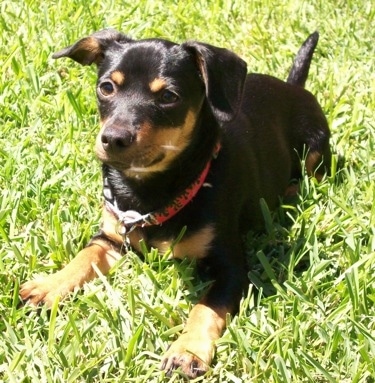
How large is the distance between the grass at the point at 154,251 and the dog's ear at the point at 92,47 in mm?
689

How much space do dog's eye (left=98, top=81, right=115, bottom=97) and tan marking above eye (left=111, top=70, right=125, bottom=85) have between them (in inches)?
1.5

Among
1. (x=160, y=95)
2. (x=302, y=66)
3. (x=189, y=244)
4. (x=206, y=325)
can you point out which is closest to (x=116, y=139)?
(x=160, y=95)

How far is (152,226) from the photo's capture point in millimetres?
3553

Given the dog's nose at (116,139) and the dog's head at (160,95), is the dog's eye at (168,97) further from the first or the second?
the dog's nose at (116,139)

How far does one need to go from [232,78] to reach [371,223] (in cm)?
101

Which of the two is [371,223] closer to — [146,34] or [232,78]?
[232,78]

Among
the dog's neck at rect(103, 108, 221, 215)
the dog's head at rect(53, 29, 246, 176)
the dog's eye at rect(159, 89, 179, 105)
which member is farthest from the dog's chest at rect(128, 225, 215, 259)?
the dog's eye at rect(159, 89, 179, 105)

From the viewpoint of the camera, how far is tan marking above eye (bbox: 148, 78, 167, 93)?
10.6ft

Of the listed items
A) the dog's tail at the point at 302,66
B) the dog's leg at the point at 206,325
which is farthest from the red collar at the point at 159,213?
the dog's tail at the point at 302,66

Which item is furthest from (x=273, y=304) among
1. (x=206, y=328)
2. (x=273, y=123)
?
(x=273, y=123)

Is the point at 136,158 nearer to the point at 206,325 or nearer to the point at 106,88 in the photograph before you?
the point at 106,88

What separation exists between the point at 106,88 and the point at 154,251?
75 cm

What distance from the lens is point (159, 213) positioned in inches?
138

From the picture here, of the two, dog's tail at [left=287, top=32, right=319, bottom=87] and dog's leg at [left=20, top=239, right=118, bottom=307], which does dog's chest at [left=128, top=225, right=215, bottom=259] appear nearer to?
dog's leg at [left=20, top=239, right=118, bottom=307]
